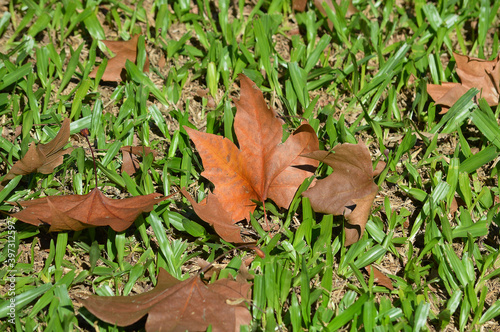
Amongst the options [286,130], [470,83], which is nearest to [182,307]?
[286,130]

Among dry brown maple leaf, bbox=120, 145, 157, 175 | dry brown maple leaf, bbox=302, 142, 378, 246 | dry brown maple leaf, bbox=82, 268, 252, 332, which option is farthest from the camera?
dry brown maple leaf, bbox=120, 145, 157, 175

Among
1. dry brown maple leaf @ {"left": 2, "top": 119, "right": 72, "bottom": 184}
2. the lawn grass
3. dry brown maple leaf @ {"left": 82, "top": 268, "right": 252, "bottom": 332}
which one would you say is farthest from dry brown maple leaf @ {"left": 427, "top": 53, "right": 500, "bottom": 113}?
dry brown maple leaf @ {"left": 2, "top": 119, "right": 72, "bottom": 184}

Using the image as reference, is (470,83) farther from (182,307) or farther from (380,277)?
(182,307)

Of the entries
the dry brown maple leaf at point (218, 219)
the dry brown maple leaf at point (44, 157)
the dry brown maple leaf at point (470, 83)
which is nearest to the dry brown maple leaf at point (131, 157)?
the dry brown maple leaf at point (44, 157)

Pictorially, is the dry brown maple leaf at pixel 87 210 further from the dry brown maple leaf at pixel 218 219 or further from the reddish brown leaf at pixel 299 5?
the reddish brown leaf at pixel 299 5

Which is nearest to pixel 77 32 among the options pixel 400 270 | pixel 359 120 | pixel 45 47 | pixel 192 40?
pixel 45 47

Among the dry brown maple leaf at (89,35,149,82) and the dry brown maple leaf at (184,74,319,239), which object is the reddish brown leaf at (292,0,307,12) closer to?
the dry brown maple leaf at (89,35,149,82)
